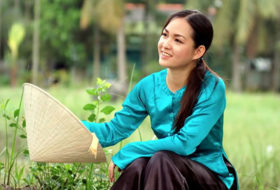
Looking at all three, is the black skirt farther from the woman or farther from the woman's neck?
Answer: the woman's neck

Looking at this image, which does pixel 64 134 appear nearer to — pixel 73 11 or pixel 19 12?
pixel 73 11

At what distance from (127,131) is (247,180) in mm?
1186

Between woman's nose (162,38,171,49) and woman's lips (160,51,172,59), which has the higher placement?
woman's nose (162,38,171,49)

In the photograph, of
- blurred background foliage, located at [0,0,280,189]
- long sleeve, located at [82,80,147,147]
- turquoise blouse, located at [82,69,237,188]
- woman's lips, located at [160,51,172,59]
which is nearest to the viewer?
turquoise blouse, located at [82,69,237,188]

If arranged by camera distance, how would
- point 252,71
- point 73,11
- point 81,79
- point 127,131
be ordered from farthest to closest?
point 252,71
point 81,79
point 73,11
point 127,131

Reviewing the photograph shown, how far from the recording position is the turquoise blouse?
165 centimetres

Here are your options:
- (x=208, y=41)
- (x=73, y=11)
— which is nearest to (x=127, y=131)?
(x=208, y=41)

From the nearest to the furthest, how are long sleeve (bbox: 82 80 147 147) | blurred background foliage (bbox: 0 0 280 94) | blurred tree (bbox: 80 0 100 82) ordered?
long sleeve (bbox: 82 80 147 147) → blurred background foliage (bbox: 0 0 280 94) → blurred tree (bbox: 80 0 100 82)

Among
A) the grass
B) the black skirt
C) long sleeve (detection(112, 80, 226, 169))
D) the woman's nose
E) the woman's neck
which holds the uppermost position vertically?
the woman's nose

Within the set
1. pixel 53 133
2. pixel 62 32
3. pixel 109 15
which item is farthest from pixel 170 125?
pixel 62 32

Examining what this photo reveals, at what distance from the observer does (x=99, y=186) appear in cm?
207

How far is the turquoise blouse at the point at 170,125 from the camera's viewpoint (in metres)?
1.65

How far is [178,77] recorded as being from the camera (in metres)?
1.80

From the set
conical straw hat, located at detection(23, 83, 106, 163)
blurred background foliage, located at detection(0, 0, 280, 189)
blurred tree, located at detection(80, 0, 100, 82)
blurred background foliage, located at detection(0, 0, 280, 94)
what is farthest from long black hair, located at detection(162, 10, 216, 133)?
blurred tree, located at detection(80, 0, 100, 82)
